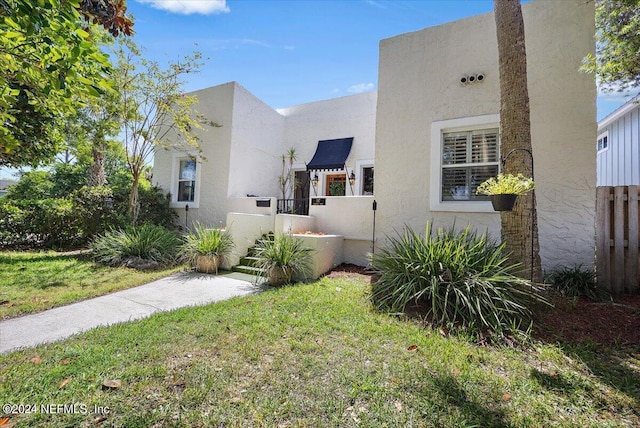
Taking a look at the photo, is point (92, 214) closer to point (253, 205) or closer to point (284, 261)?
point (253, 205)

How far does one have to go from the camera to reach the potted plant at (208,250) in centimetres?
815

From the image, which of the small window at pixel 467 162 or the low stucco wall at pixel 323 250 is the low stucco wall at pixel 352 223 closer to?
the low stucco wall at pixel 323 250

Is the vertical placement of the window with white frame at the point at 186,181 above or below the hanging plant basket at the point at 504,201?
above

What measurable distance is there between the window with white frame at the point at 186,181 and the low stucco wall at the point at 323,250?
7.57 metres

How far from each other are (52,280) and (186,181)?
7166mm

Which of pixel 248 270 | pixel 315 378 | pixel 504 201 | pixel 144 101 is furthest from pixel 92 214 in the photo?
pixel 504 201

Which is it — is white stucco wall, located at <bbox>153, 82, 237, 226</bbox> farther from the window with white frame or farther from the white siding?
→ the white siding

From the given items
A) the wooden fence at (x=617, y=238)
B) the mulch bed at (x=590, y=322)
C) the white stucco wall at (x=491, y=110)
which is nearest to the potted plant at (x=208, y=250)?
the white stucco wall at (x=491, y=110)

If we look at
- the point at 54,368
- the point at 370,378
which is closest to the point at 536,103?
the point at 370,378

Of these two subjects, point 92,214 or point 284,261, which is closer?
point 284,261

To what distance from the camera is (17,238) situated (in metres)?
10.5

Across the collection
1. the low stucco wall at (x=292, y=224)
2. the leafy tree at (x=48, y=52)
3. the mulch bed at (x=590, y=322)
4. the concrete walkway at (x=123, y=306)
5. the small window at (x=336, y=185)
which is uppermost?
the small window at (x=336, y=185)

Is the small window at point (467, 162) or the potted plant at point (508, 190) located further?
the small window at point (467, 162)

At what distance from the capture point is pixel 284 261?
22.5 feet
